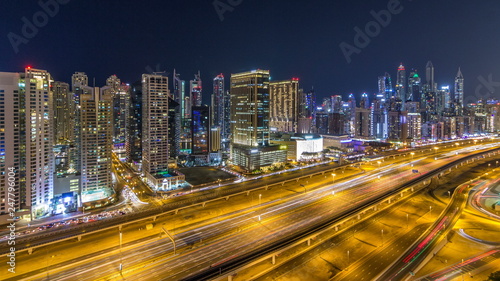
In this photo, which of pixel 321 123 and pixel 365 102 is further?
pixel 365 102

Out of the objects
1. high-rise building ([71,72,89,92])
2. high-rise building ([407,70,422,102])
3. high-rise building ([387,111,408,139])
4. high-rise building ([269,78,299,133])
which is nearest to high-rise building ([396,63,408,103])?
high-rise building ([407,70,422,102])

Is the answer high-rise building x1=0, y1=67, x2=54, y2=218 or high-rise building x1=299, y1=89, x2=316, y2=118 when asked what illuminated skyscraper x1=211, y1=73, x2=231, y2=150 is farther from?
high-rise building x1=0, y1=67, x2=54, y2=218

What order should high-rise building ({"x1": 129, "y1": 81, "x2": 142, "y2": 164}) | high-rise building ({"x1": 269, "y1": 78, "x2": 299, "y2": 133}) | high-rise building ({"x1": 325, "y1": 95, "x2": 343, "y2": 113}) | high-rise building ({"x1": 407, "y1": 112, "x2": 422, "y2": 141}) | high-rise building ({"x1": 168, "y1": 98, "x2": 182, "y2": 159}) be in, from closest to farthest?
high-rise building ({"x1": 129, "y1": 81, "x2": 142, "y2": 164}), high-rise building ({"x1": 168, "y1": 98, "x2": 182, "y2": 159}), high-rise building ({"x1": 407, "y1": 112, "x2": 422, "y2": 141}), high-rise building ({"x1": 269, "y1": 78, "x2": 299, "y2": 133}), high-rise building ({"x1": 325, "y1": 95, "x2": 343, "y2": 113})

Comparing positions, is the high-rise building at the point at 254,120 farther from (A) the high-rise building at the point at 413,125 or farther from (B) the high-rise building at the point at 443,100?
(B) the high-rise building at the point at 443,100

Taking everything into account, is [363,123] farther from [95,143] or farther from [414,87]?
[95,143]

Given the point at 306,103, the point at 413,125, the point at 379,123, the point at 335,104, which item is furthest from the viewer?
the point at 335,104

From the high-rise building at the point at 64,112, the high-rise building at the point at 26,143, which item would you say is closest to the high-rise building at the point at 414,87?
the high-rise building at the point at 64,112

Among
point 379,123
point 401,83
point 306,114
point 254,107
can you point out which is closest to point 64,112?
point 254,107

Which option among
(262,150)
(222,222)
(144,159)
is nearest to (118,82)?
(144,159)
